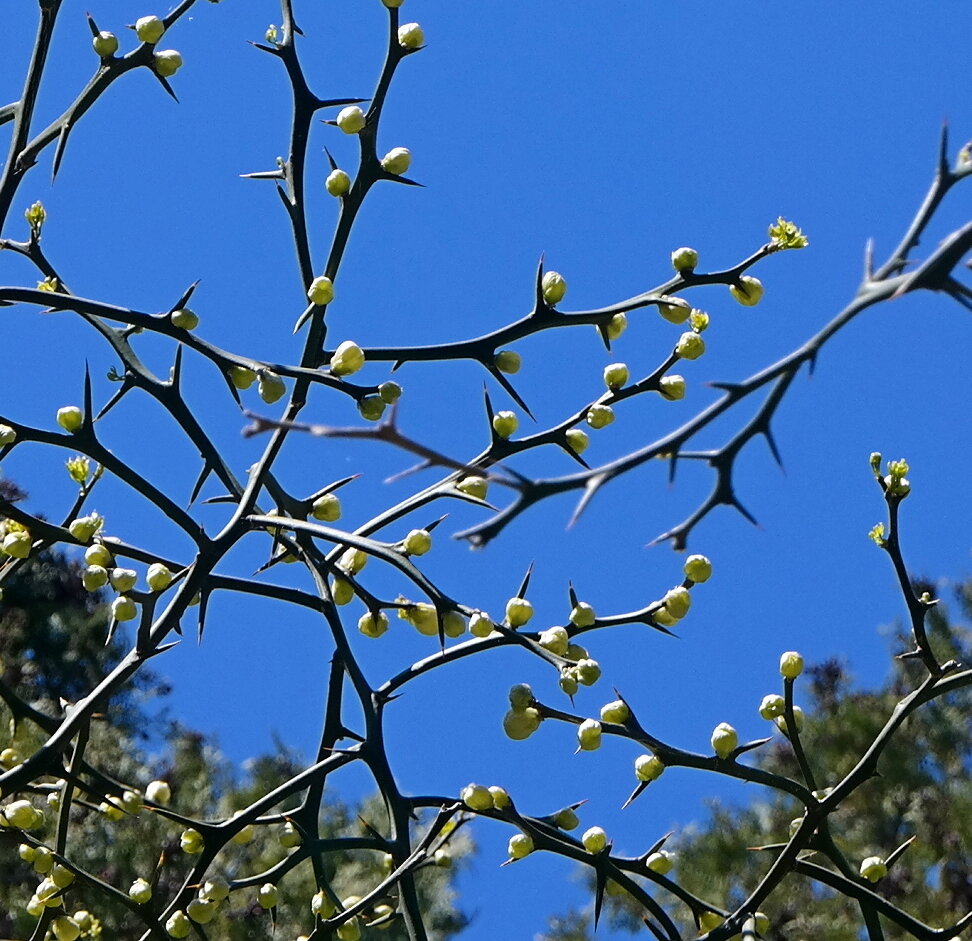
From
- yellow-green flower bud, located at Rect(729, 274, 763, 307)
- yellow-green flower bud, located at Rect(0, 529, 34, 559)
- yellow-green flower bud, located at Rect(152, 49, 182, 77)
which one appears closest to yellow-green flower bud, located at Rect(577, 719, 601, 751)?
yellow-green flower bud, located at Rect(729, 274, 763, 307)

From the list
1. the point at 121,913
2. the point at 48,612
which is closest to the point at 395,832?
the point at 121,913

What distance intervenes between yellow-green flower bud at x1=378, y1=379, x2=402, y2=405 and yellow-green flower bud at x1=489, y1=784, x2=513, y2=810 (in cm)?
48

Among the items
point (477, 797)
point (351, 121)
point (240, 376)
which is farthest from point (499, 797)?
point (351, 121)

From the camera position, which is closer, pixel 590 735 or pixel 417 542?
pixel 590 735

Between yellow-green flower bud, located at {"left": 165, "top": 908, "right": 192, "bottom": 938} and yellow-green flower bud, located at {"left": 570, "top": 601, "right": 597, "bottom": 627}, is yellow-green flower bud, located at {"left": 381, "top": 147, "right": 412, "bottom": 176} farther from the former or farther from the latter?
yellow-green flower bud, located at {"left": 165, "top": 908, "right": 192, "bottom": 938}

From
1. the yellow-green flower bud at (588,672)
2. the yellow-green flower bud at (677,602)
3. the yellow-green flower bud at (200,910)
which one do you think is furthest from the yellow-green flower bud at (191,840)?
the yellow-green flower bud at (677,602)

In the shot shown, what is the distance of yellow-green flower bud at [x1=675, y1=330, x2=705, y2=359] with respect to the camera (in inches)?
68.3

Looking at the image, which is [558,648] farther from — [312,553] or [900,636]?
[900,636]

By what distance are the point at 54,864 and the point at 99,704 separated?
0.29 meters

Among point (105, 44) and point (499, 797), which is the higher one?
point (105, 44)

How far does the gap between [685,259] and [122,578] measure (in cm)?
83

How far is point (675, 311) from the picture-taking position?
171 centimetres

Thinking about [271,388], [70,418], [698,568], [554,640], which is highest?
[70,418]

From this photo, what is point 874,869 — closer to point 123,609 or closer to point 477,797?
point 477,797
